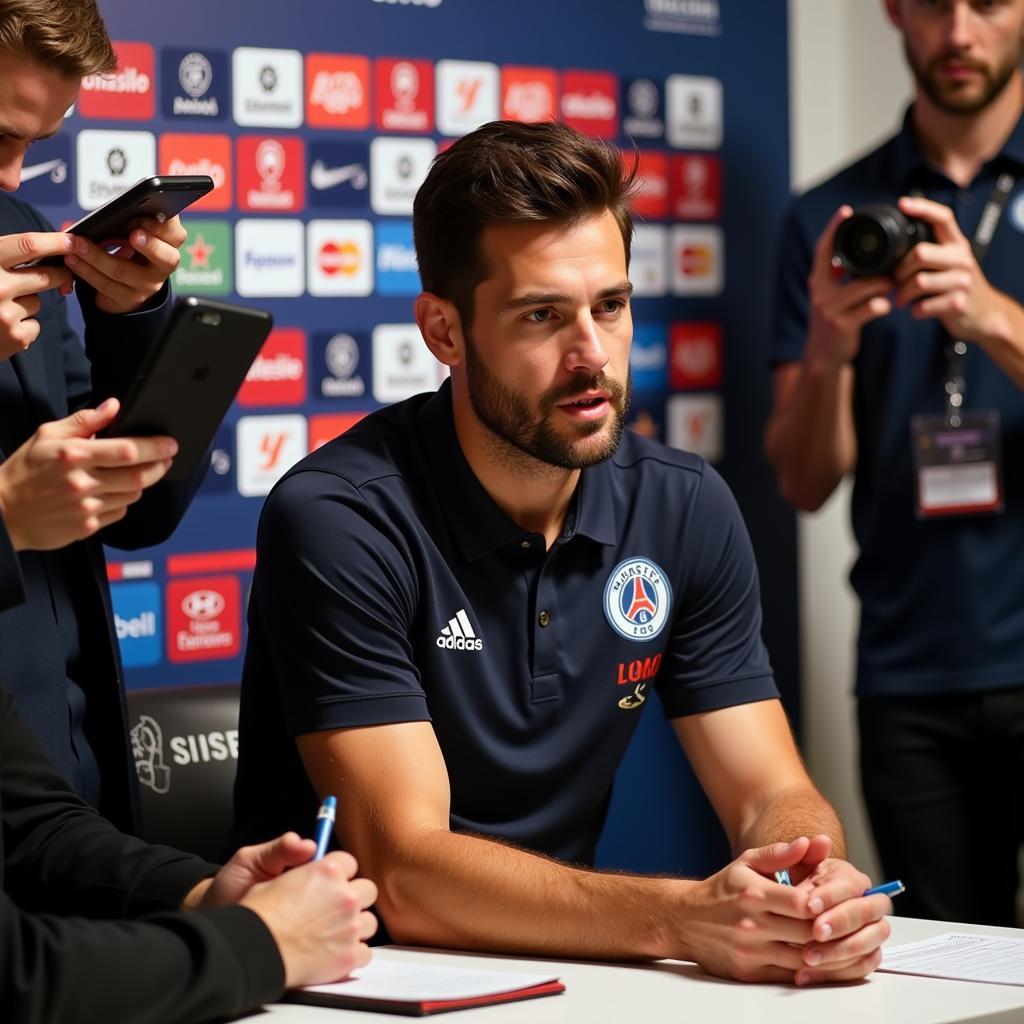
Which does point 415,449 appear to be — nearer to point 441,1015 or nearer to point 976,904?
point 441,1015

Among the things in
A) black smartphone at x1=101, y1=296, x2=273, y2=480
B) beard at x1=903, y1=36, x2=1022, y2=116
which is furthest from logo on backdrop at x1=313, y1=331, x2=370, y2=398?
black smartphone at x1=101, y1=296, x2=273, y2=480

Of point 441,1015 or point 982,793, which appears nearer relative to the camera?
point 441,1015

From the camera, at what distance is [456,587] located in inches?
74.2

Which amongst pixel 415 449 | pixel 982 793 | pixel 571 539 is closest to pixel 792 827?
pixel 571 539

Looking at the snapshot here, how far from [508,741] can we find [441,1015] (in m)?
0.61

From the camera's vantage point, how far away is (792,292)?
3.00m

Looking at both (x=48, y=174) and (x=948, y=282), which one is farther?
(x=948, y=282)

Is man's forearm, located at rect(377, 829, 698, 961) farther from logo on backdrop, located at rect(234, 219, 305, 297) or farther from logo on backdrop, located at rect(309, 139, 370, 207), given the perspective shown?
logo on backdrop, located at rect(309, 139, 370, 207)

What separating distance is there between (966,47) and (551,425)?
1.30m

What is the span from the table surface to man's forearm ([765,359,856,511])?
4.89 ft

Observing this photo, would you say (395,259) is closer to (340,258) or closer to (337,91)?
(340,258)

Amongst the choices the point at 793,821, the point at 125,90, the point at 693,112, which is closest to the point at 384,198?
the point at 125,90

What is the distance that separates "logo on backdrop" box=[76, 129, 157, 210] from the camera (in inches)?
99.3

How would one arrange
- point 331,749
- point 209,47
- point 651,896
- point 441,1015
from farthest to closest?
1. point 209,47
2. point 331,749
3. point 651,896
4. point 441,1015
